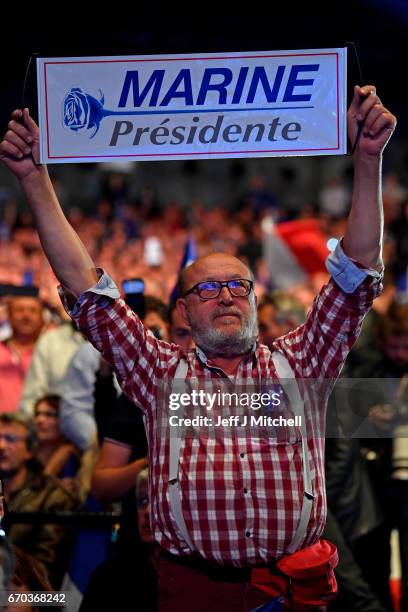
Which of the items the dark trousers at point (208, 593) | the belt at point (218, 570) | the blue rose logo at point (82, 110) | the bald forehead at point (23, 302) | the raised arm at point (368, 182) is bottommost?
the dark trousers at point (208, 593)

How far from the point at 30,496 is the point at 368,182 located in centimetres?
247

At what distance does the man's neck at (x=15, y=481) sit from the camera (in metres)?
5.25

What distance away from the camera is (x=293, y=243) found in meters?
10.4

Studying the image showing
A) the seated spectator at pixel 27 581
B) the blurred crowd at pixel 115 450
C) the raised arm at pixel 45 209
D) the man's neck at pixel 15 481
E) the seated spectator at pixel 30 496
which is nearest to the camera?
the seated spectator at pixel 27 581

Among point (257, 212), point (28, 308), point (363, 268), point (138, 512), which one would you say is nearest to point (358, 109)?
point (363, 268)

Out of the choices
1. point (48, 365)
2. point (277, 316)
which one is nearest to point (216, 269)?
point (277, 316)

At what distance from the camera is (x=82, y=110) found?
3699 millimetres

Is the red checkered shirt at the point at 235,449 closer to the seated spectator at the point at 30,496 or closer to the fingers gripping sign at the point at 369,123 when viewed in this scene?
the fingers gripping sign at the point at 369,123

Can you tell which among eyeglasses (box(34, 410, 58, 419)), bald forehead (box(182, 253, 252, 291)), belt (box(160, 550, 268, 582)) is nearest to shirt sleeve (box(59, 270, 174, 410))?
bald forehead (box(182, 253, 252, 291))

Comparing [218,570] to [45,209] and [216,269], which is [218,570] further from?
[45,209]

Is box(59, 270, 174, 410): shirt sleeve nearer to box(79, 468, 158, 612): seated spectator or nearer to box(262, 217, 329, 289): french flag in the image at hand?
box(79, 468, 158, 612): seated spectator

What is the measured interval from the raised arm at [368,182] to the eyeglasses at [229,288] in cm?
38

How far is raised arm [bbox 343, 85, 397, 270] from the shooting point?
3533 millimetres

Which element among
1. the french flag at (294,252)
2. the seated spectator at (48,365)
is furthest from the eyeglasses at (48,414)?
the french flag at (294,252)
